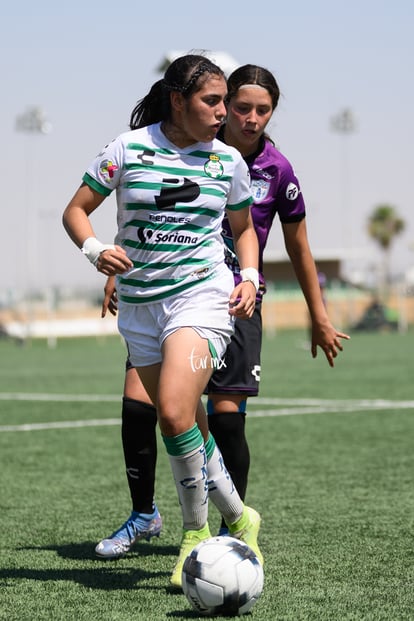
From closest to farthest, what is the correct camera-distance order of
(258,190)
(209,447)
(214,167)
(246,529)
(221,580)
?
(221,580) → (214,167) → (209,447) → (246,529) → (258,190)

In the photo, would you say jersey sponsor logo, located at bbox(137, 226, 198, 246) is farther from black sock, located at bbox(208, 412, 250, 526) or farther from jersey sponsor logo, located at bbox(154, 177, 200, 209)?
black sock, located at bbox(208, 412, 250, 526)

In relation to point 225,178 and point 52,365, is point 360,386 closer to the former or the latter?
point 52,365

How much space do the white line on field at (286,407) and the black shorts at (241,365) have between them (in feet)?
19.9

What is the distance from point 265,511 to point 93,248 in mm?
2647

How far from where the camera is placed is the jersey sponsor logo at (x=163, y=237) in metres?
4.57

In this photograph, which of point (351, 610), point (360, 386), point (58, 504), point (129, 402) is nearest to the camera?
point (351, 610)

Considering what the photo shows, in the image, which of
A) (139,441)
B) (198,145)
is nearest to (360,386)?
(139,441)

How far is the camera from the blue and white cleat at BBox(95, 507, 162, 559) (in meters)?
5.32

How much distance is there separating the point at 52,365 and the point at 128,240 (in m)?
20.1

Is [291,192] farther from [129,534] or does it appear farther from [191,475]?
[129,534]

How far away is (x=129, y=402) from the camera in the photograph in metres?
5.59

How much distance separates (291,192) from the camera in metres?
5.47

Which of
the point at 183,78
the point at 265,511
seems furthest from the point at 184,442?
the point at 265,511

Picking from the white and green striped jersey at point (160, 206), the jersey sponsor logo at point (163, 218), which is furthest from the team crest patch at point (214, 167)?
the jersey sponsor logo at point (163, 218)
